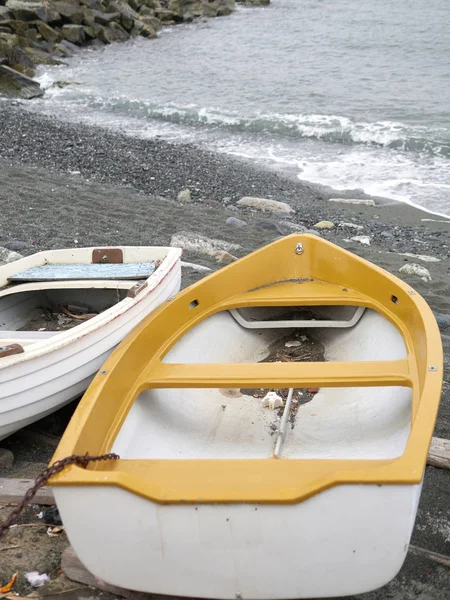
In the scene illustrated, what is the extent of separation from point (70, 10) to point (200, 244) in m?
21.7

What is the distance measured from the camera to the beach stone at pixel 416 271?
6.89 metres

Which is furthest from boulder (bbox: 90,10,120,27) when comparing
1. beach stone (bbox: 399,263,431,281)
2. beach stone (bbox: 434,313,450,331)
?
beach stone (bbox: 434,313,450,331)

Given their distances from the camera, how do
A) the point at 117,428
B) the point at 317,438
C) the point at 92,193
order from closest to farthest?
the point at 117,428 < the point at 317,438 < the point at 92,193

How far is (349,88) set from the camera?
1831 cm

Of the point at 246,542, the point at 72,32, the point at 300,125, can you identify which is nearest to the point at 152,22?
the point at 72,32

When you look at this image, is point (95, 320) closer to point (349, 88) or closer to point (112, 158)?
point (112, 158)

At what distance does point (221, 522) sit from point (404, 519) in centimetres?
65

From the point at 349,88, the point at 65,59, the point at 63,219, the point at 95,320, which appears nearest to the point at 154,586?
the point at 95,320

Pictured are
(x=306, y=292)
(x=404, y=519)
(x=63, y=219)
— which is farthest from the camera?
(x=63, y=219)

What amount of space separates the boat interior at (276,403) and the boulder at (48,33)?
23.1 m

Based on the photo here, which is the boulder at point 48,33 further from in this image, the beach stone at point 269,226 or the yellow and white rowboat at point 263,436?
the yellow and white rowboat at point 263,436

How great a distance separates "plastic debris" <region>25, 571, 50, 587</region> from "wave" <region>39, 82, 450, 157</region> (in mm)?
11592

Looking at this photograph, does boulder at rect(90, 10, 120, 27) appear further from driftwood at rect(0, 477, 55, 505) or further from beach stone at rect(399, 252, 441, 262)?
driftwood at rect(0, 477, 55, 505)

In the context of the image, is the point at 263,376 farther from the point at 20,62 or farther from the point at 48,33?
the point at 48,33
